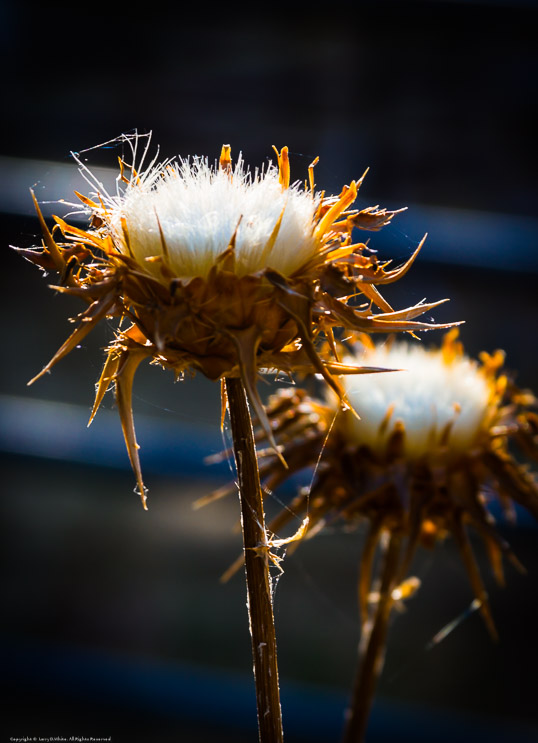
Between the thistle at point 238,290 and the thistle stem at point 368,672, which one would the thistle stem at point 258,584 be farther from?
the thistle stem at point 368,672

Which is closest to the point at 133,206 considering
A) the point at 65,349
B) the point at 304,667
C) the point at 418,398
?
the point at 65,349

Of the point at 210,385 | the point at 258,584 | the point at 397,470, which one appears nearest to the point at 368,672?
the point at 397,470

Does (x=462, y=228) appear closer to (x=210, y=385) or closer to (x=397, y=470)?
(x=210, y=385)

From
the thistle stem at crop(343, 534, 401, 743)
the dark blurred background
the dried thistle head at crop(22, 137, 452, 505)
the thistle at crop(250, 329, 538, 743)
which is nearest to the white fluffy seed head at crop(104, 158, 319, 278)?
the dried thistle head at crop(22, 137, 452, 505)

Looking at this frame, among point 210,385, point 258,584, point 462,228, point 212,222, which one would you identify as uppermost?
point 462,228

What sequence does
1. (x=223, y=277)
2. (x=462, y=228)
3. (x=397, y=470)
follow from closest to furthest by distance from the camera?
(x=223, y=277), (x=397, y=470), (x=462, y=228)

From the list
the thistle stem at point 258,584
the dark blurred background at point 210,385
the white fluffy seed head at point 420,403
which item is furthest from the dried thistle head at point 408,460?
the dark blurred background at point 210,385

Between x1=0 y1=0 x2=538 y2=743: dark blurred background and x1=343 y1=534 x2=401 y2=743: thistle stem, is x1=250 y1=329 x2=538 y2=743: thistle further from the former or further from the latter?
x1=0 y1=0 x2=538 y2=743: dark blurred background
